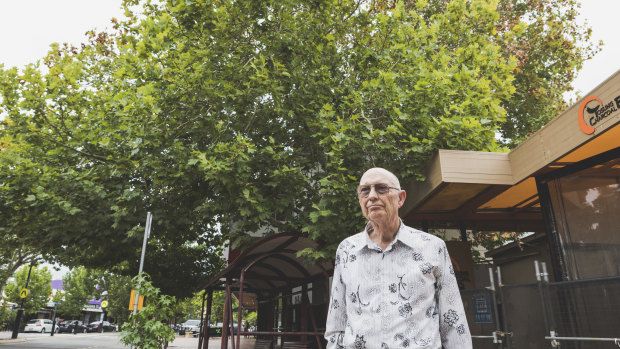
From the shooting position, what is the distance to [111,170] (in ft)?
30.9

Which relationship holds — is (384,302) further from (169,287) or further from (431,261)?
(169,287)

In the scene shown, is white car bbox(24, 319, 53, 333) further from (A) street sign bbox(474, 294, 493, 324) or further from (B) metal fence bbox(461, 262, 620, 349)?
(B) metal fence bbox(461, 262, 620, 349)

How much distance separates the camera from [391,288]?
6.70 ft

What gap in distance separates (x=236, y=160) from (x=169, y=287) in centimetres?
995

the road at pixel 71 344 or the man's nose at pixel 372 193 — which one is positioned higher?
the man's nose at pixel 372 193

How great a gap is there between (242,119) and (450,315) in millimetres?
7458

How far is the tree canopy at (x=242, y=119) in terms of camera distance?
761 cm

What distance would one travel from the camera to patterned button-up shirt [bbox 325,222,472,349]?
1.95m

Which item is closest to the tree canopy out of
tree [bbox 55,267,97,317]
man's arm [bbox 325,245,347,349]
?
man's arm [bbox 325,245,347,349]

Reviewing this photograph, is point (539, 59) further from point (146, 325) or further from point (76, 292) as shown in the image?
point (76, 292)

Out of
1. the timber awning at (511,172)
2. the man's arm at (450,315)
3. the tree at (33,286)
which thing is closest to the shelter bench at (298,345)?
the timber awning at (511,172)

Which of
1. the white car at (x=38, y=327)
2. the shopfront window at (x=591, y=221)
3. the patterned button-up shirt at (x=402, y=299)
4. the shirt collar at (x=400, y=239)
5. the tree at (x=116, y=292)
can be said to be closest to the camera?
the patterned button-up shirt at (x=402, y=299)

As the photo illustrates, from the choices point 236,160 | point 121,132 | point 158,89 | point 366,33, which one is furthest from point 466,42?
point 121,132

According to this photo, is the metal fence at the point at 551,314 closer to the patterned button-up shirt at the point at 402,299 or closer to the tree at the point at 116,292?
the patterned button-up shirt at the point at 402,299
